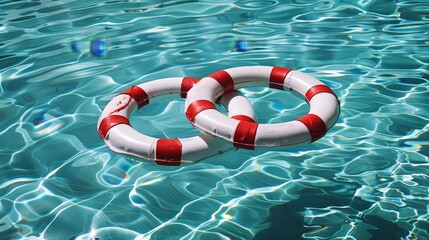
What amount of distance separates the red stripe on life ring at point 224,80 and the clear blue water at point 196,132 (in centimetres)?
57

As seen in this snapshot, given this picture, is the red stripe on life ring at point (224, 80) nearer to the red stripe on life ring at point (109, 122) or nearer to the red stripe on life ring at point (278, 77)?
the red stripe on life ring at point (278, 77)

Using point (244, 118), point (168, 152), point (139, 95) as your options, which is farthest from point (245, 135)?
point (139, 95)

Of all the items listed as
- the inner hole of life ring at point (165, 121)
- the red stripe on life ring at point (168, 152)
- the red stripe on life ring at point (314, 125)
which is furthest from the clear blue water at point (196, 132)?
the red stripe on life ring at point (314, 125)

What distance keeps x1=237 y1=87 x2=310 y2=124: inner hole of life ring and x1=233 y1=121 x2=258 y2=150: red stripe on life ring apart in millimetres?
1351

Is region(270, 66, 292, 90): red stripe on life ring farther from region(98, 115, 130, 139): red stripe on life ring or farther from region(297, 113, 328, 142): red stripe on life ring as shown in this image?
region(98, 115, 130, 139): red stripe on life ring

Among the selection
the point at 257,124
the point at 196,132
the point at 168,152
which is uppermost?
the point at 257,124

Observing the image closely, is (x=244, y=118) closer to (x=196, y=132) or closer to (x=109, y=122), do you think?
(x=109, y=122)

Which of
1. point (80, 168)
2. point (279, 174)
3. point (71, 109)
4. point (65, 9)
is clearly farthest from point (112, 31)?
point (279, 174)

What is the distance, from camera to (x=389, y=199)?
379 centimetres

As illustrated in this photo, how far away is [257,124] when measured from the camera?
336cm

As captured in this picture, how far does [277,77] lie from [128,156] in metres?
1.13

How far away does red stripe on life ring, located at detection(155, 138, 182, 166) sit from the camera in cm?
340

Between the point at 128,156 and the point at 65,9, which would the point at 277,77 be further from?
the point at 65,9

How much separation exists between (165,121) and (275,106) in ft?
2.90
